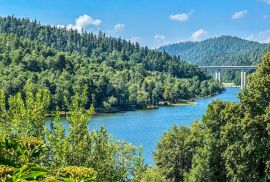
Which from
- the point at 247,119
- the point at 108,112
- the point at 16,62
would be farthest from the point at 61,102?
the point at 247,119

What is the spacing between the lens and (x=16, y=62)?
13025cm

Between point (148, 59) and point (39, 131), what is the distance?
18650 cm

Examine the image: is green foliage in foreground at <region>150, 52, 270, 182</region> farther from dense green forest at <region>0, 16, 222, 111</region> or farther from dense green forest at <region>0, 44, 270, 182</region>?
dense green forest at <region>0, 16, 222, 111</region>

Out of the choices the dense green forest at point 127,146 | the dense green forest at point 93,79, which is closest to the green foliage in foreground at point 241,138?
the dense green forest at point 127,146

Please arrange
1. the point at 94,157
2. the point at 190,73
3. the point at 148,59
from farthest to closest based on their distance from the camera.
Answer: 1. the point at 148,59
2. the point at 190,73
3. the point at 94,157

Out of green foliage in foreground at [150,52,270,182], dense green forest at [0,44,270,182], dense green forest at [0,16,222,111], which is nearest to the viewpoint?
dense green forest at [0,44,270,182]

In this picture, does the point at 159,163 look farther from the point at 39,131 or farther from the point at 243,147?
the point at 39,131

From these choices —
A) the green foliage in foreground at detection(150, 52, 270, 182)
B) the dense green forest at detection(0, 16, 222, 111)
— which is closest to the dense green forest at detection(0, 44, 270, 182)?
the green foliage in foreground at detection(150, 52, 270, 182)

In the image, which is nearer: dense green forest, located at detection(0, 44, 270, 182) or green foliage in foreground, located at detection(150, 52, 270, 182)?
dense green forest, located at detection(0, 44, 270, 182)

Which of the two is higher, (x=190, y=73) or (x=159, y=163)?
(x=190, y=73)

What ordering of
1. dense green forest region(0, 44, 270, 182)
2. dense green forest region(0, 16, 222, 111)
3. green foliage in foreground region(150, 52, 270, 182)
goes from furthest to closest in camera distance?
dense green forest region(0, 16, 222, 111), green foliage in foreground region(150, 52, 270, 182), dense green forest region(0, 44, 270, 182)

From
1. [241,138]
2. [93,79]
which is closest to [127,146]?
[241,138]

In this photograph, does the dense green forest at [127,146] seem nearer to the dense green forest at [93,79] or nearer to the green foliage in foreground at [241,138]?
the green foliage in foreground at [241,138]

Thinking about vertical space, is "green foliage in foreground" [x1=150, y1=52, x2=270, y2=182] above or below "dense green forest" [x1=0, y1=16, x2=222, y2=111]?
below
